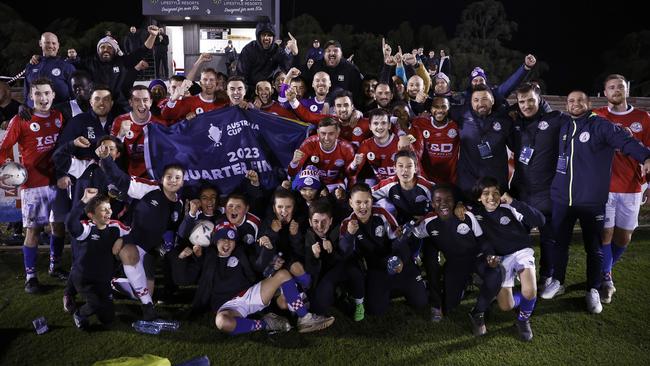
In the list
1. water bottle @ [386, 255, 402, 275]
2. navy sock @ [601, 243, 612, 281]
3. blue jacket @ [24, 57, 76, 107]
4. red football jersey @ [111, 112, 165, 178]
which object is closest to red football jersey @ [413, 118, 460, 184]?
water bottle @ [386, 255, 402, 275]

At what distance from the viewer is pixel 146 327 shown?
4.00 meters

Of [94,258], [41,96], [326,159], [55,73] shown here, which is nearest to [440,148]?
[326,159]

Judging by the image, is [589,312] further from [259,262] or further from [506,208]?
[259,262]

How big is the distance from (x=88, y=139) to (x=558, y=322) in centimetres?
481

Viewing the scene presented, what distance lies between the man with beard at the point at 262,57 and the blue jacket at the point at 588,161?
13.0ft

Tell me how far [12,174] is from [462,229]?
4.35 metres

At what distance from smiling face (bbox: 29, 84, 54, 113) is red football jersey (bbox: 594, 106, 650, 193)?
575cm

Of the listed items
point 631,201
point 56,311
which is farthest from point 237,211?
point 631,201

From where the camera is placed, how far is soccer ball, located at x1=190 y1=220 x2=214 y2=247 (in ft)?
14.2

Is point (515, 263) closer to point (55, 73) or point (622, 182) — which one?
point (622, 182)

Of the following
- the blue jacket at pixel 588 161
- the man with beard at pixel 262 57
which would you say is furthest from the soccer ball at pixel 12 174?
the blue jacket at pixel 588 161

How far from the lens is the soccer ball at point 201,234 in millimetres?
4332

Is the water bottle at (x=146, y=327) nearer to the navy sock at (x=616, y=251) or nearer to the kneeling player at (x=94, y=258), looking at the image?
the kneeling player at (x=94, y=258)

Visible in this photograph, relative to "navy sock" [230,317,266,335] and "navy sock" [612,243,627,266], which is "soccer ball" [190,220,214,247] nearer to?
"navy sock" [230,317,266,335]
